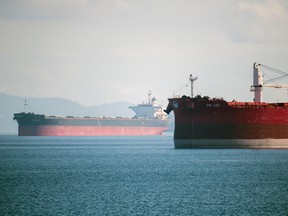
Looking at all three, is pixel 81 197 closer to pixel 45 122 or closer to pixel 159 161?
pixel 159 161

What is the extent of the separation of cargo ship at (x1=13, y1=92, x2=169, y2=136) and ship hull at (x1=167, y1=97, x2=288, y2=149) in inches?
2531

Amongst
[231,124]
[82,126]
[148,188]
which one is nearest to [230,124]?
[231,124]

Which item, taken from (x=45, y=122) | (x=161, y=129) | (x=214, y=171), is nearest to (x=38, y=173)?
(x=214, y=171)

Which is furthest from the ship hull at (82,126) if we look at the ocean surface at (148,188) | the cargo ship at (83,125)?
the ocean surface at (148,188)

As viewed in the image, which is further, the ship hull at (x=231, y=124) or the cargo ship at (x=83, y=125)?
the cargo ship at (x=83, y=125)

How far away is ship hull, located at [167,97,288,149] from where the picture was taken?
196 feet

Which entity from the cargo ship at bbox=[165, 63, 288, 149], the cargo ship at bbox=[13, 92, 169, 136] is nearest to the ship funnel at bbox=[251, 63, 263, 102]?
the cargo ship at bbox=[165, 63, 288, 149]

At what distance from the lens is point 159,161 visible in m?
51.5

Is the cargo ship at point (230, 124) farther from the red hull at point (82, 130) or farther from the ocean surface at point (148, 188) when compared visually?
the red hull at point (82, 130)

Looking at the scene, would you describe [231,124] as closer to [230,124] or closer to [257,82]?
[230,124]

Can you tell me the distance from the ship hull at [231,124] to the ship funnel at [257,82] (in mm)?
6594

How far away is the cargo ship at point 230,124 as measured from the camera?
59.9 m

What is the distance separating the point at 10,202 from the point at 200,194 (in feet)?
28.9

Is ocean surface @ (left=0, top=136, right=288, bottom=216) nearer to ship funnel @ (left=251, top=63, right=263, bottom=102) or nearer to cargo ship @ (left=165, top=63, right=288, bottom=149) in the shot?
cargo ship @ (left=165, top=63, right=288, bottom=149)
